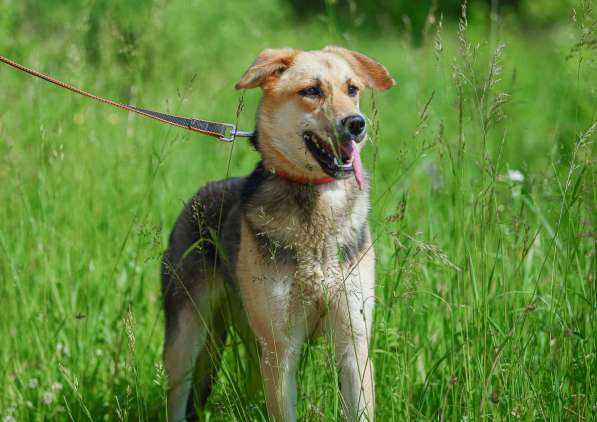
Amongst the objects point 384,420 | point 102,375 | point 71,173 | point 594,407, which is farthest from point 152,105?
point 594,407

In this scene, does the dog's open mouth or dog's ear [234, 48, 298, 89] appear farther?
dog's ear [234, 48, 298, 89]

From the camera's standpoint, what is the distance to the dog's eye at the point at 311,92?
10.1ft

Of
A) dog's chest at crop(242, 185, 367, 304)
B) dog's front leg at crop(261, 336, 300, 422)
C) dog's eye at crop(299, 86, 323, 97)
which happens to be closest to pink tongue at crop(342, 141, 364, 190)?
dog's chest at crop(242, 185, 367, 304)

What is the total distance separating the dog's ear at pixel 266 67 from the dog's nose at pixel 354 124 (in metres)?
0.44

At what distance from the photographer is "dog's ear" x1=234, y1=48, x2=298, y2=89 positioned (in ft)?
9.87

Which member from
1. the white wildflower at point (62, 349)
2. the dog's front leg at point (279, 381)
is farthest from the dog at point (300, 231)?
the white wildflower at point (62, 349)

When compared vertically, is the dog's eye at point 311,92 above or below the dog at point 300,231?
above

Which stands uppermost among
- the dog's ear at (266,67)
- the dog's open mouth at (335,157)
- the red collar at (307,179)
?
the dog's ear at (266,67)

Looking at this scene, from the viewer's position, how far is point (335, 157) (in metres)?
2.87

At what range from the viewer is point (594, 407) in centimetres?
238

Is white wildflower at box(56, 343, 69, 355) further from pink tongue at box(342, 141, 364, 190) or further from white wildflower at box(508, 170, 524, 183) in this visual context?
white wildflower at box(508, 170, 524, 183)

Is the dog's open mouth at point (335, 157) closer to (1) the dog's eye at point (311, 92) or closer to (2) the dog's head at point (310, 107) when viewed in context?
(2) the dog's head at point (310, 107)

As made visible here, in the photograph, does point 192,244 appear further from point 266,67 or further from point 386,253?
point 386,253

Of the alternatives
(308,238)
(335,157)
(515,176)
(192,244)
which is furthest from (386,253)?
(335,157)
